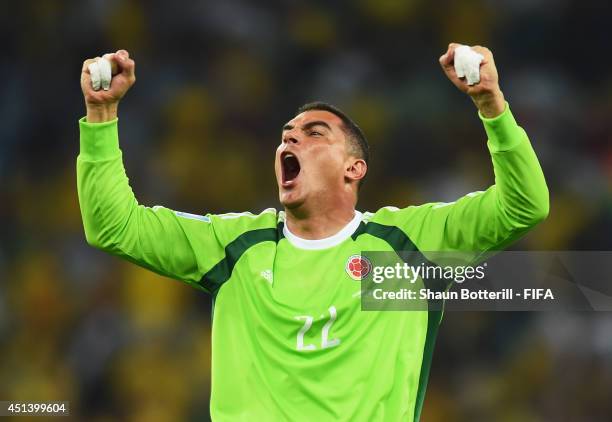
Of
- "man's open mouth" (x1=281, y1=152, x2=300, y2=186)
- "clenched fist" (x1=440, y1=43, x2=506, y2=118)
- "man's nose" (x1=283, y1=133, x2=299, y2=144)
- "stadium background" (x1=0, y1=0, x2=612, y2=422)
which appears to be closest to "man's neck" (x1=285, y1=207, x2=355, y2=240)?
"man's open mouth" (x1=281, y1=152, x2=300, y2=186)

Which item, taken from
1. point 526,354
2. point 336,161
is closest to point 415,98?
point 526,354

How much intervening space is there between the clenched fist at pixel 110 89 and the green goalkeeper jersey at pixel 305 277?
0.05 m

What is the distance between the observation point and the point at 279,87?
278 inches

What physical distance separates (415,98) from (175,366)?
2.47 m

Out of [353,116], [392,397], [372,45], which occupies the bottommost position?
[392,397]

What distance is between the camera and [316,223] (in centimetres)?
371

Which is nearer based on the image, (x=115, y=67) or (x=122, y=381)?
(x=115, y=67)

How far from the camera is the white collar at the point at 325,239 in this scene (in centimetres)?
362

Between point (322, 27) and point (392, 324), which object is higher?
point (322, 27)

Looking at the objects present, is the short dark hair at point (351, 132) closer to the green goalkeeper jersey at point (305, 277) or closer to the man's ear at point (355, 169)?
the man's ear at point (355, 169)

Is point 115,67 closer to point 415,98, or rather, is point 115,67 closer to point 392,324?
point 392,324

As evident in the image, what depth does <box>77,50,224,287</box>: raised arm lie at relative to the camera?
333 centimetres

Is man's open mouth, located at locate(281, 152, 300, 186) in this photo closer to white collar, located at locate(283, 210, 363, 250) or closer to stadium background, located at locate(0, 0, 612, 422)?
→ white collar, located at locate(283, 210, 363, 250)

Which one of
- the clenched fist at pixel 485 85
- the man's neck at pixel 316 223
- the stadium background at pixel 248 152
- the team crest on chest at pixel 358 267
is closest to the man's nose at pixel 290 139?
the man's neck at pixel 316 223
